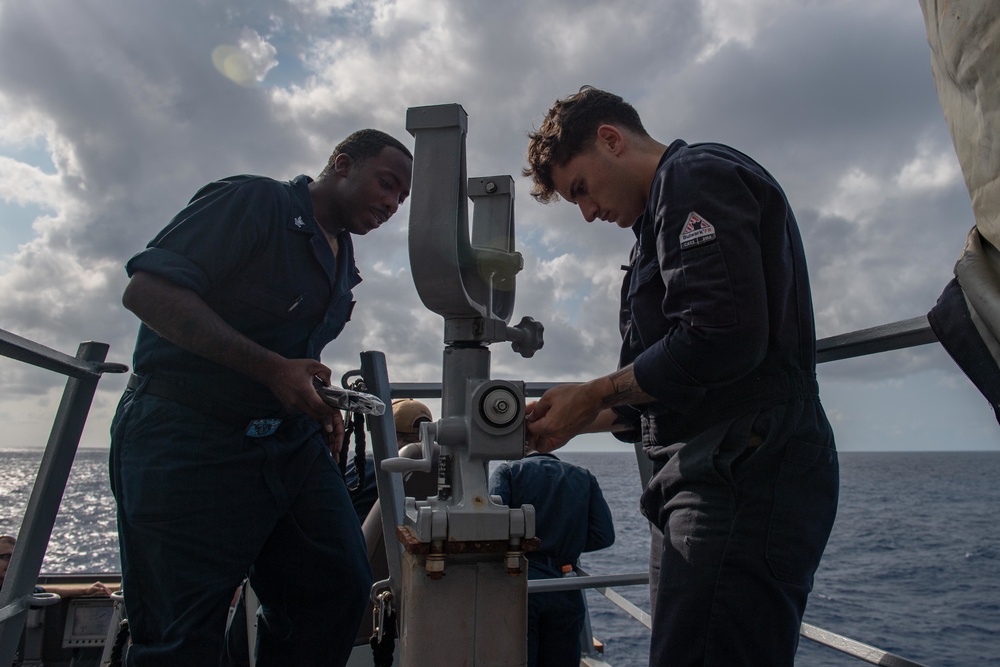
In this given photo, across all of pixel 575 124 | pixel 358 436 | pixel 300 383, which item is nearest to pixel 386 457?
pixel 358 436

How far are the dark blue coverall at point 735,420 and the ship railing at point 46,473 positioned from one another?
5.99 ft

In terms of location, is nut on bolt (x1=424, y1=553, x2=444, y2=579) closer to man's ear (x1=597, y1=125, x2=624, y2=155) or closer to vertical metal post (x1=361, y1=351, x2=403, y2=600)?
vertical metal post (x1=361, y1=351, x2=403, y2=600)

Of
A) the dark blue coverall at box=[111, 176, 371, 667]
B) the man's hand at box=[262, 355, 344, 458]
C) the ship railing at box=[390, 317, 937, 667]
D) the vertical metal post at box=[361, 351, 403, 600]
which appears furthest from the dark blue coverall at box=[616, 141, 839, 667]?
the dark blue coverall at box=[111, 176, 371, 667]

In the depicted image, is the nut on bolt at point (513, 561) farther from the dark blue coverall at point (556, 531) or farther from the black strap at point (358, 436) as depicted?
the dark blue coverall at point (556, 531)

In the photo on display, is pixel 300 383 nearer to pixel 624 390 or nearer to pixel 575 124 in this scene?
pixel 624 390

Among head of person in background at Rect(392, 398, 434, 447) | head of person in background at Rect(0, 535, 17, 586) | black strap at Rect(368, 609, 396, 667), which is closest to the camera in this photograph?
black strap at Rect(368, 609, 396, 667)

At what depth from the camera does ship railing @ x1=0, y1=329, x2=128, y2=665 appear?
2.13 meters

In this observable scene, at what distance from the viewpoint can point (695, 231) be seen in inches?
55.6

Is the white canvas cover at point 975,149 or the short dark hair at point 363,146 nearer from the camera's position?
the white canvas cover at point 975,149

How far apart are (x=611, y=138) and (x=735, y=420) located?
0.81 meters

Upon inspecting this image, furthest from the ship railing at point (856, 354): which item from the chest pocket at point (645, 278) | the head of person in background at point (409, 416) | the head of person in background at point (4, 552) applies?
the head of person in background at point (4, 552)

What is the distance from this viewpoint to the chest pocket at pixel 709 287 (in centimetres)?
136

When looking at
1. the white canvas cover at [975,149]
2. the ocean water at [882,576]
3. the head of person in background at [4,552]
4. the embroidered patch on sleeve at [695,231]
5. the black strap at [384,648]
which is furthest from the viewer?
the ocean water at [882,576]

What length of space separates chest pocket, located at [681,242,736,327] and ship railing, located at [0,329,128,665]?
6.10 feet
